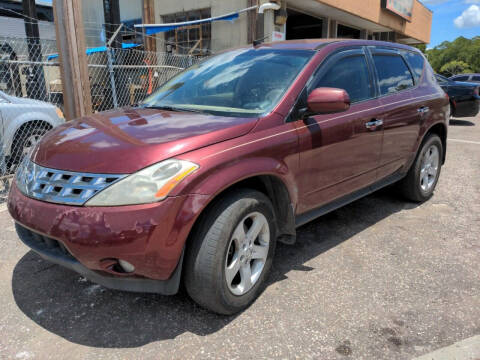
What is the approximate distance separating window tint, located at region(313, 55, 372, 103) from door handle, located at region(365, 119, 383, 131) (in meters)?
0.23

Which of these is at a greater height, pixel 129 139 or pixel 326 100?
pixel 326 100

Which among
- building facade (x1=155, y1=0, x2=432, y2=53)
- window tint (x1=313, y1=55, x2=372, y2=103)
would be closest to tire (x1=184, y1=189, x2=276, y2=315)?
A: window tint (x1=313, y1=55, x2=372, y2=103)

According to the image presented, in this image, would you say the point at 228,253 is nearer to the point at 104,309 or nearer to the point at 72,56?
the point at 104,309

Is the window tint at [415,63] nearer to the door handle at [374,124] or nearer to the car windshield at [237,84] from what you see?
the door handle at [374,124]

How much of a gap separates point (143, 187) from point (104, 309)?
1037 mm

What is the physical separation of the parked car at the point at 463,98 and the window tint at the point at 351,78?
958 cm

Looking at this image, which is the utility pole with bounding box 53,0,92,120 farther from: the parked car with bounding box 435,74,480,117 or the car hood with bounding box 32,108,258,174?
the parked car with bounding box 435,74,480,117

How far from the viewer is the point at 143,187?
6.78 feet

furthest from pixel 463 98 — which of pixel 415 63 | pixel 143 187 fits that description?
pixel 143 187

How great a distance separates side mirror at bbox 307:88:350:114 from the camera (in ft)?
8.86

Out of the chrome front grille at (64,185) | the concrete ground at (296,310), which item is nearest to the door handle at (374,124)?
the concrete ground at (296,310)

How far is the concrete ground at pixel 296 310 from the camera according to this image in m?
2.25

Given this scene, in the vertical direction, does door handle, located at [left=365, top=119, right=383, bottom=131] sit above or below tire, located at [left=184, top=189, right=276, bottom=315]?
above

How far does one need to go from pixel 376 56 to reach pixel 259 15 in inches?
364
